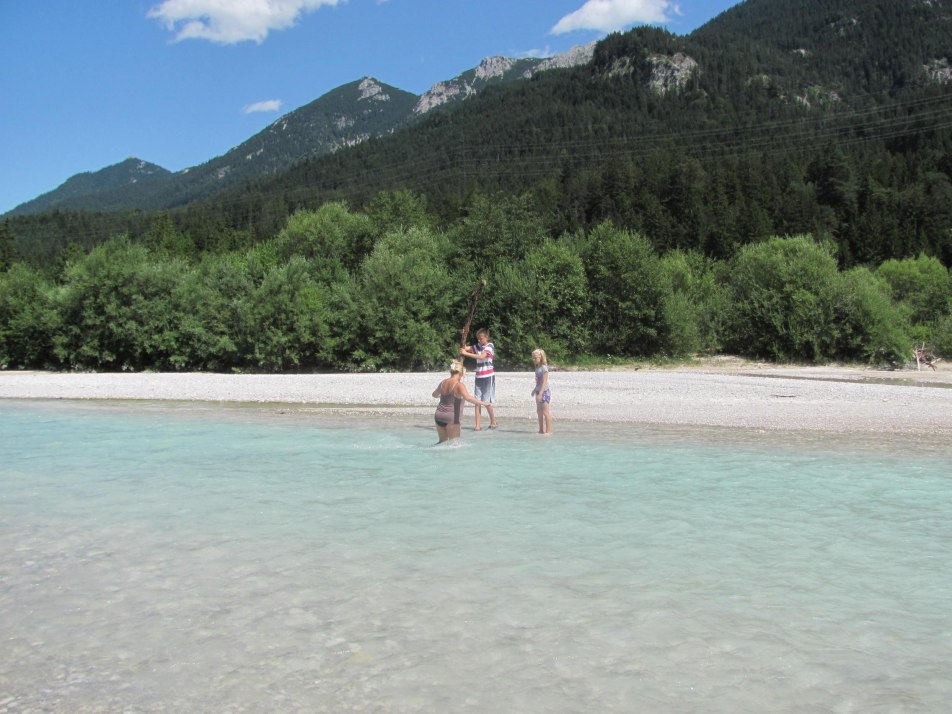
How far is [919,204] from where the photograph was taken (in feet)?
281

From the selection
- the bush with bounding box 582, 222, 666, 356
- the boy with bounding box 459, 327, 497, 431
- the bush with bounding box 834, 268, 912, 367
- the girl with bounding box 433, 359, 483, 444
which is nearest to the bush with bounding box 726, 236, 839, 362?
the bush with bounding box 834, 268, 912, 367

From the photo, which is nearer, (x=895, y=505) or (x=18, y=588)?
(x=18, y=588)

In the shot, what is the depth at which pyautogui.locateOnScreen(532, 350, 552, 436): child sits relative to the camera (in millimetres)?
16359

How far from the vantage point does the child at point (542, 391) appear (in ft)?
53.7

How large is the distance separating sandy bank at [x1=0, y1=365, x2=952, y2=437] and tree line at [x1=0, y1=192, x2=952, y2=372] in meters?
2.97

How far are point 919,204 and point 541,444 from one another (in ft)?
277

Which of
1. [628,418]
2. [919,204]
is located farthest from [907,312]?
[919,204]

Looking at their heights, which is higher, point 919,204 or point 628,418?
point 919,204

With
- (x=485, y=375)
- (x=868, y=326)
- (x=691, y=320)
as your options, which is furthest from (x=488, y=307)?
(x=485, y=375)

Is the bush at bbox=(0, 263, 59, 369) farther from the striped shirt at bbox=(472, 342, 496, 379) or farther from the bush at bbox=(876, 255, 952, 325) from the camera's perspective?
the bush at bbox=(876, 255, 952, 325)

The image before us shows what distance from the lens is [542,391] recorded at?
17156 mm

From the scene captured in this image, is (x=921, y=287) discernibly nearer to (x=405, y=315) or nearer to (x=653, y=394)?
(x=405, y=315)

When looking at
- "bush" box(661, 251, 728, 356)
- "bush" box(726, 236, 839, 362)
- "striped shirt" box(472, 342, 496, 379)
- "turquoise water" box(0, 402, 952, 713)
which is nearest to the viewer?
"turquoise water" box(0, 402, 952, 713)

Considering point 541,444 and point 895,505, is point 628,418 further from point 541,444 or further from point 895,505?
point 895,505
